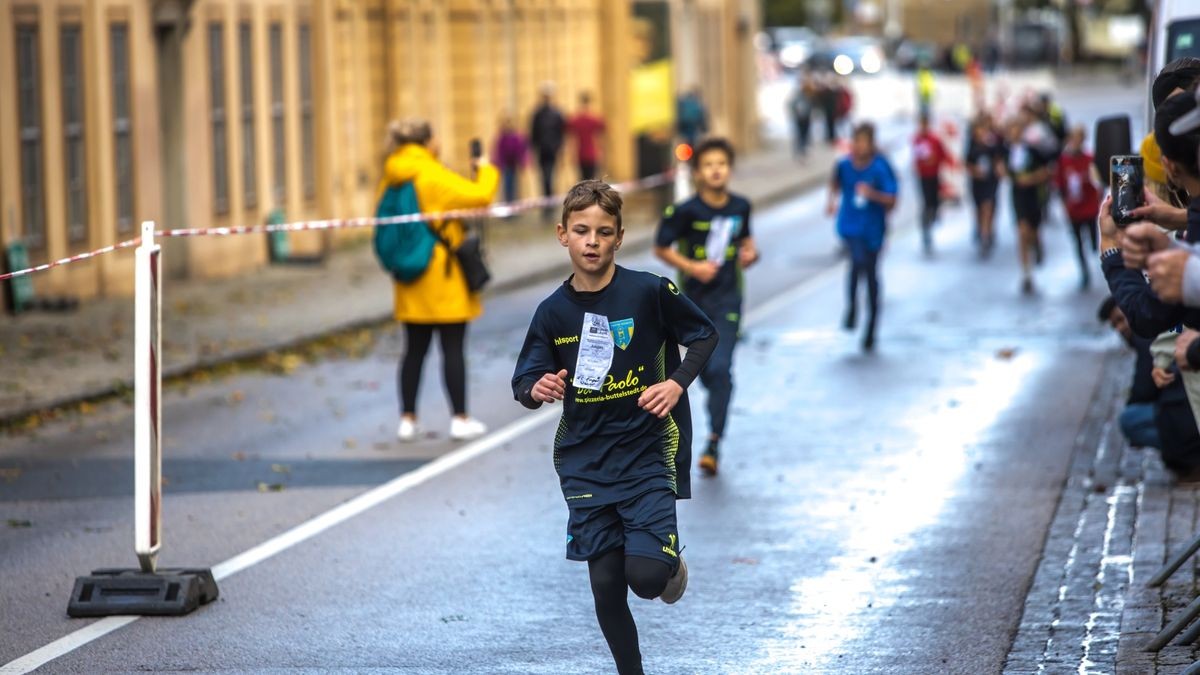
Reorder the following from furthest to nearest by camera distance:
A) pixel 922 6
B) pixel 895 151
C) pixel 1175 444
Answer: pixel 922 6 → pixel 895 151 → pixel 1175 444

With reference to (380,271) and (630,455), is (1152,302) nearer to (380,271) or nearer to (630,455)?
(630,455)

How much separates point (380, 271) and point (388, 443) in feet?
39.2

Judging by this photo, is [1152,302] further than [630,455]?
No

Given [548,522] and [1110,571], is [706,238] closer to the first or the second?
[548,522]

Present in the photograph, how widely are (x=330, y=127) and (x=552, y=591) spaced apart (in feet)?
62.2

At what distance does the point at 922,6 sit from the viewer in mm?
110188

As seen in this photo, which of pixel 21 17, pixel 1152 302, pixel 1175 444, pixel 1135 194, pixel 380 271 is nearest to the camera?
pixel 1152 302

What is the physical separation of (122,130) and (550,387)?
16835 millimetres

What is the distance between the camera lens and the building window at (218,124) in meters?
24.4

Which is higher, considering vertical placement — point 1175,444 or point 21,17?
point 21,17

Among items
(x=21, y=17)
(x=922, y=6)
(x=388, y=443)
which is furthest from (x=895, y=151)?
(x=922, y=6)

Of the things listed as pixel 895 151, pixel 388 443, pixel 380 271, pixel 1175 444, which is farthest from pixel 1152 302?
pixel 895 151

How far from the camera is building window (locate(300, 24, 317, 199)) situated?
90.1 feet

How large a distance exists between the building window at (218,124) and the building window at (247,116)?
0.58 m
